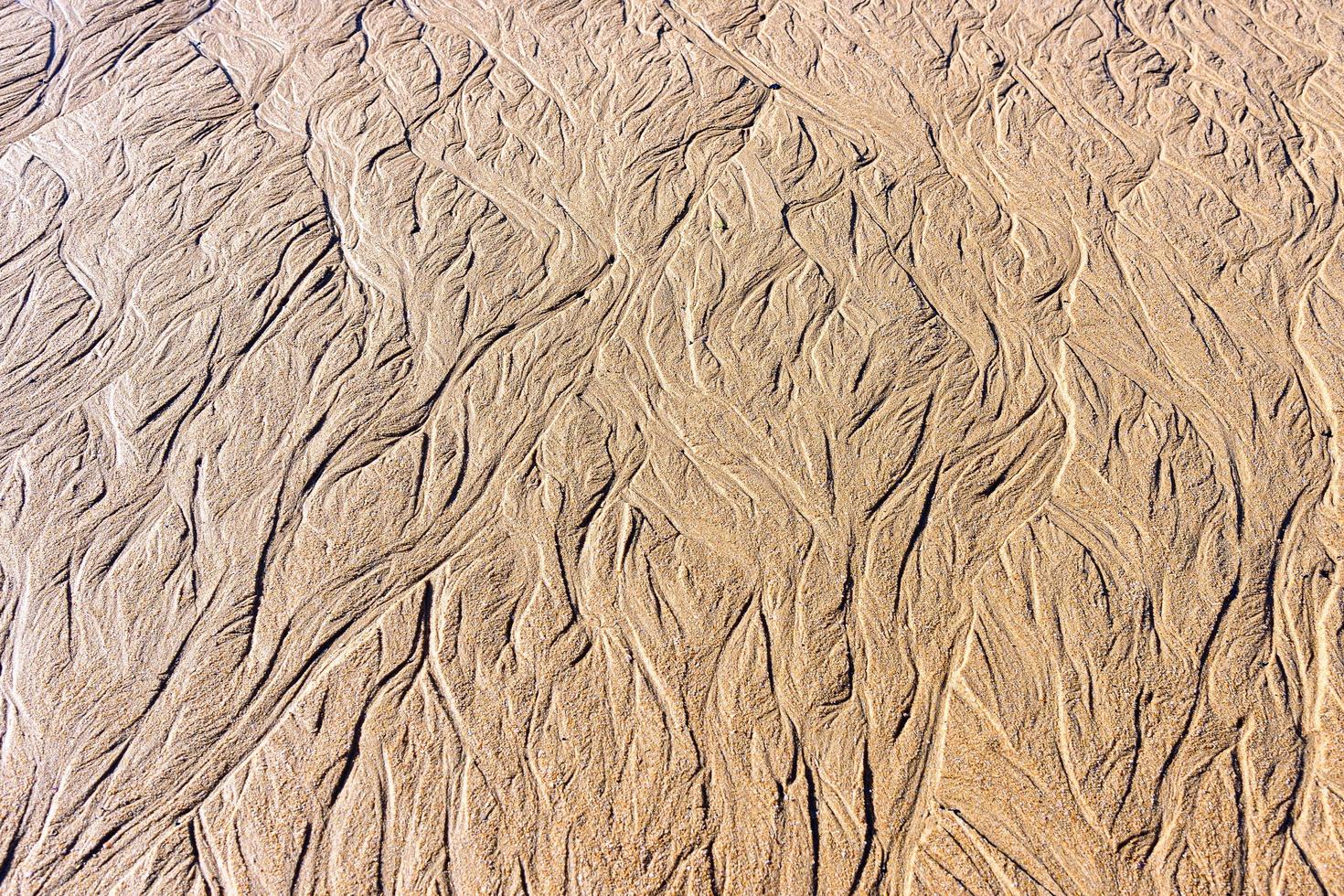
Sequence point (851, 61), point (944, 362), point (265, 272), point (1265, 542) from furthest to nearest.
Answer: point (851, 61) → point (265, 272) → point (944, 362) → point (1265, 542)

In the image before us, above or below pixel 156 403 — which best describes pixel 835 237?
above

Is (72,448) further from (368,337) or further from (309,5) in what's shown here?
(309,5)

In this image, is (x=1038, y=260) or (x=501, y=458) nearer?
(x=501, y=458)

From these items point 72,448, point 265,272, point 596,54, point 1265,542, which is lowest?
point 72,448

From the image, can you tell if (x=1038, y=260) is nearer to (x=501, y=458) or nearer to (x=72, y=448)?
(x=501, y=458)

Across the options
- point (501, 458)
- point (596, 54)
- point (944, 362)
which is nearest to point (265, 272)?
point (501, 458)

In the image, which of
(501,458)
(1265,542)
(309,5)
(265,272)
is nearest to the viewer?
(1265,542)

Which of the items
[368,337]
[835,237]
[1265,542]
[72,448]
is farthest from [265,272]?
[1265,542]
